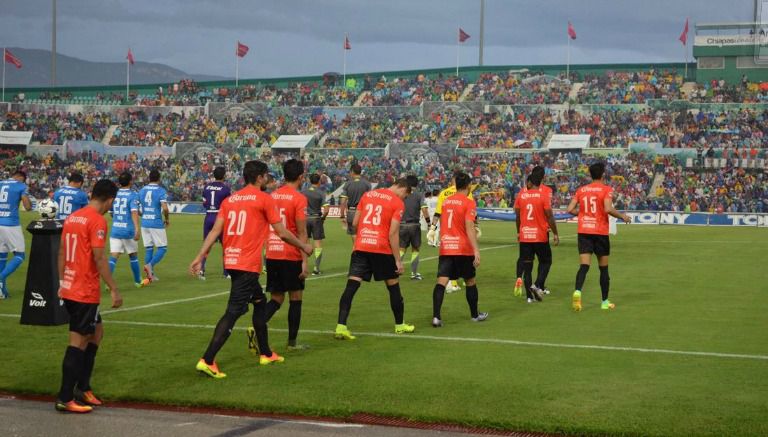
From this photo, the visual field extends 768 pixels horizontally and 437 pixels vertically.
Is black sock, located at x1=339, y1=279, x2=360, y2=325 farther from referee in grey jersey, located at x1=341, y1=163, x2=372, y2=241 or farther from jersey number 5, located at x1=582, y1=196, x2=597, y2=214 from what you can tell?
referee in grey jersey, located at x1=341, y1=163, x2=372, y2=241

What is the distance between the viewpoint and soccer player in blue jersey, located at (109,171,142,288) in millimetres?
19750

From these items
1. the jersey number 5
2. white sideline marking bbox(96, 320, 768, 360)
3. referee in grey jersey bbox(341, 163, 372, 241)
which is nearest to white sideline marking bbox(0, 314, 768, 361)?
white sideline marking bbox(96, 320, 768, 360)

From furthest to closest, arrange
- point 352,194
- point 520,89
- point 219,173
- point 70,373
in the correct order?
point 520,89, point 352,194, point 219,173, point 70,373

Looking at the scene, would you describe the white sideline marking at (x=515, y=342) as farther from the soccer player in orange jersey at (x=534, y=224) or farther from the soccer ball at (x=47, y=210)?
the soccer player in orange jersey at (x=534, y=224)

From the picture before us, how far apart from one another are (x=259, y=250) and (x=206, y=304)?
21.4 ft

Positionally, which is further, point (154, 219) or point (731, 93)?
point (731, 93)

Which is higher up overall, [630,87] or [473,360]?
[630,87]

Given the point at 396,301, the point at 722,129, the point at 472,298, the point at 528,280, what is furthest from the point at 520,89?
the point at 396,301

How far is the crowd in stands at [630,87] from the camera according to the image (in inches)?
2726

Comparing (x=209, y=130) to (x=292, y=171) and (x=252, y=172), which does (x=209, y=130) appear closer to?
(x=292, y=171)

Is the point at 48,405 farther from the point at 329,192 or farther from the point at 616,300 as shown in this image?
the point at 329,192

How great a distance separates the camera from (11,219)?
747 inches

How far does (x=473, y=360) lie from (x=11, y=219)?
→ 1122cm

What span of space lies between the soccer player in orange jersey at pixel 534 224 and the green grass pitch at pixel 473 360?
55 cm
